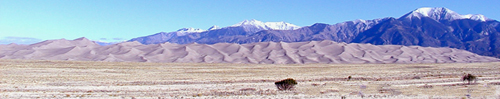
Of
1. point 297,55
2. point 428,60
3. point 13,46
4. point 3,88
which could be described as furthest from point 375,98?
point 13,46

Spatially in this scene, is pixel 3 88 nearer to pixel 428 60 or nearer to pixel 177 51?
pixel 177 51

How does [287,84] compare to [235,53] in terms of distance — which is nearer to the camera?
[287,84]

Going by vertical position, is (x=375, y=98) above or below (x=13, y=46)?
below

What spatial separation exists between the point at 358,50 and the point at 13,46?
88.6m

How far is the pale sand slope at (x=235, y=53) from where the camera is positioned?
11838 centimetres

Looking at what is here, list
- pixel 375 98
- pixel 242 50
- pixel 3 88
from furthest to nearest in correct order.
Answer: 1. pixel 242 50
2. pixel 3 88
3. pixel 375 98

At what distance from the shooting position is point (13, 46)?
435 ft

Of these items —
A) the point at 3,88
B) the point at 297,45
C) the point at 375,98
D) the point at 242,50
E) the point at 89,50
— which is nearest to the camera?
the point at 375,98

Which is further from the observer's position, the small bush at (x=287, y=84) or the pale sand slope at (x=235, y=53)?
the pale sand slope at (x=235, y=53)

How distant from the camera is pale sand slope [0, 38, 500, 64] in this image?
118 m

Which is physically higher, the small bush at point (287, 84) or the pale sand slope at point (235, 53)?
the pale sand slope at point (235, 53)

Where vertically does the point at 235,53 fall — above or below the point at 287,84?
above

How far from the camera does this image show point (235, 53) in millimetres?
131625

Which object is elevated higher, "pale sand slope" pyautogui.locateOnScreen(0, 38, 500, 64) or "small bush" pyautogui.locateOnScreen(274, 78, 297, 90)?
"pale sand slope" pyautogui.locateOnScreen(0, 38, 500, 64)
